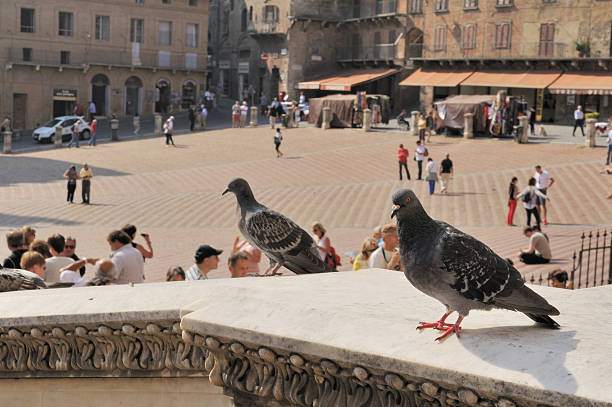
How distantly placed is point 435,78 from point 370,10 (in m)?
9.80

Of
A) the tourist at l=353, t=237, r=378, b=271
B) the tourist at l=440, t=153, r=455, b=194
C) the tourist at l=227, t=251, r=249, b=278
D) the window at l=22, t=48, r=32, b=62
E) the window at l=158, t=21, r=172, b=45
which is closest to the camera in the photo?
the tourist at l=227, t=251, r=249, b=278

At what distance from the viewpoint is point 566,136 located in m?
40.2

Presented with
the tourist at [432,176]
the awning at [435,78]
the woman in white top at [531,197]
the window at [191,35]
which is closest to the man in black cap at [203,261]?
the woman in white top at [531,197]

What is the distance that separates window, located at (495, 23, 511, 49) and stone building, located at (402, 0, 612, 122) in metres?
0.06

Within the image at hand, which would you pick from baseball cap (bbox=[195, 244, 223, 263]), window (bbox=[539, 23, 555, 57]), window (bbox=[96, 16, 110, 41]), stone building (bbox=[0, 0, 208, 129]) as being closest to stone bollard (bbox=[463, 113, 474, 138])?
window (bbox=[539, 23, 555, 57])

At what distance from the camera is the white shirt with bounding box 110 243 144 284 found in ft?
27.0

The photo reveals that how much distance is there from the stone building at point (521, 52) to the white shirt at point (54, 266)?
40.1m

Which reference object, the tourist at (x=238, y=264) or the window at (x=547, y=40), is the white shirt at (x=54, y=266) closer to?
the tourist at (x=238, y=264)

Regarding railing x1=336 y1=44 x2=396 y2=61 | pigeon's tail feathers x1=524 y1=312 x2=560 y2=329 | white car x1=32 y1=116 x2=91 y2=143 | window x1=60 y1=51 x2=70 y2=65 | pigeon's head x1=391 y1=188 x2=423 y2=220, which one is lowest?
white car x1=32 y1=116 x2=91 y2=143

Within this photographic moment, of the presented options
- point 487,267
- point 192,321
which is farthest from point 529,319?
point 192,321

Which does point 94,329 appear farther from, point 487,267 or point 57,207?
point 57,207

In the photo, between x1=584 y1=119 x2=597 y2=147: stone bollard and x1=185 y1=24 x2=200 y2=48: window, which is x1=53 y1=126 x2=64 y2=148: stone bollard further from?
x1=584 y1=119 x2=597 y2=147: stone bollard

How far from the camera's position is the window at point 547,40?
157 ft

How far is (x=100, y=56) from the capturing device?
56594 millimetres
